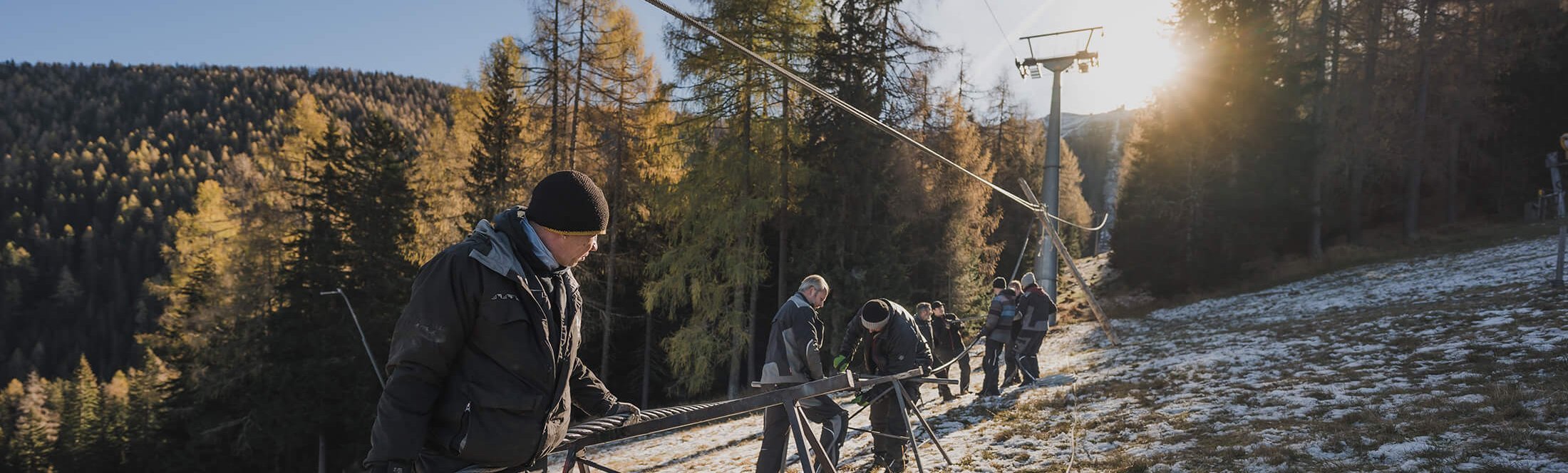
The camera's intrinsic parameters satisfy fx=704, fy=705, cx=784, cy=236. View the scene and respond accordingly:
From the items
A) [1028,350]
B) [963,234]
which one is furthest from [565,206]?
[963,234]

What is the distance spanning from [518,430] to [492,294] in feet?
1.55

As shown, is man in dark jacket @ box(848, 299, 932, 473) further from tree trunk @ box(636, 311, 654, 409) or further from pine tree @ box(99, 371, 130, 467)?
pine tree @ box(99, 371, 130, 467)

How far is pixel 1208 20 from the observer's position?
1155 inches

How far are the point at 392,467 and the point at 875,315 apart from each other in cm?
559

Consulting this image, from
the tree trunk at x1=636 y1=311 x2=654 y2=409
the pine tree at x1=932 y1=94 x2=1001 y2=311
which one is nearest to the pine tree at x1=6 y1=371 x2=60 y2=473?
the tree trunk at x1=636 y1=311 x2=654 y2=409

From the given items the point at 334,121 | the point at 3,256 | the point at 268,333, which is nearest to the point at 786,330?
the point at 268,333

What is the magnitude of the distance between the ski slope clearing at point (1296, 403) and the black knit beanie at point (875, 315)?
65.2 inches

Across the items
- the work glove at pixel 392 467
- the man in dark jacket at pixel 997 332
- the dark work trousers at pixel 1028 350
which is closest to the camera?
the work glove at pixel 392 467

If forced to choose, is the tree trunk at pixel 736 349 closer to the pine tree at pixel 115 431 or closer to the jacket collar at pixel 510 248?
the jacket collar at pixel 510 248

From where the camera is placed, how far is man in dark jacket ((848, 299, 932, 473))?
24.1 feet

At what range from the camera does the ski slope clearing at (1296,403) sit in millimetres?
5898

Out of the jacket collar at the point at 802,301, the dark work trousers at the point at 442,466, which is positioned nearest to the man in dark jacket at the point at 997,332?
the jacket collar at the point at 802,301

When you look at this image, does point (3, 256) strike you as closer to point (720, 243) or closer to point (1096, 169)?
point (720, 243)

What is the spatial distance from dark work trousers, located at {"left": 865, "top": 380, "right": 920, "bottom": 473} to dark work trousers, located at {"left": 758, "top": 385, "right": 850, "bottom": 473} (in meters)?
0.47
